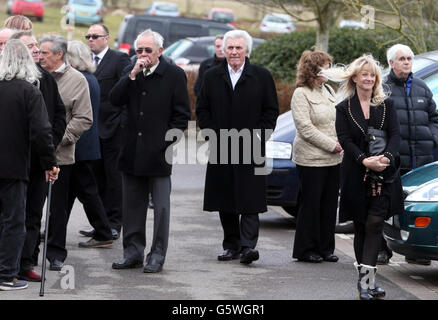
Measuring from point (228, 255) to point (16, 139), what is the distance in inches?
104

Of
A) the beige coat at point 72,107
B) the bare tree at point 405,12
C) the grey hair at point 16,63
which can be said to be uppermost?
the bare tree at point 405,12

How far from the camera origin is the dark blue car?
10.8 meters

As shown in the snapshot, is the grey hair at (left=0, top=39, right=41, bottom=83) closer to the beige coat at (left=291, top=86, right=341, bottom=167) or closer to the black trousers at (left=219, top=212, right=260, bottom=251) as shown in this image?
the black trousers at (left=219, top=212, right=260, bottom=251)

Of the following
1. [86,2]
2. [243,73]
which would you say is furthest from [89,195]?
[86,2]

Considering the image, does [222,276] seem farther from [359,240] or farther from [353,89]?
[353,89]

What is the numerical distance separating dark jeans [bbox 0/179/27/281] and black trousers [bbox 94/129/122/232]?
297 centimetres

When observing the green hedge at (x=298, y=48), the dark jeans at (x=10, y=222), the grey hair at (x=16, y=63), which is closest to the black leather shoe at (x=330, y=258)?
the dark jeans at (x=10, y=222)

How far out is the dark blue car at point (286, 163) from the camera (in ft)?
35.4

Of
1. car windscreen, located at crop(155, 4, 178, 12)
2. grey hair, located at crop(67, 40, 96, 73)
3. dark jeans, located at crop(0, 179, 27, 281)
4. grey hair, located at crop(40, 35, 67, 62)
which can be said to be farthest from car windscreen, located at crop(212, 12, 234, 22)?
dark jeans, located at crop(0, 179, 27, 281)

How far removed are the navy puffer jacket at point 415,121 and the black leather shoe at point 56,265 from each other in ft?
10.6

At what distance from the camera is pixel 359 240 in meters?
8.09

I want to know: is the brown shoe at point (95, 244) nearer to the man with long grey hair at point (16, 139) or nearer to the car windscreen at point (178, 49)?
the man with long grey hair at point (16, 139)

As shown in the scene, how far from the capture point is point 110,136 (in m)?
10.6

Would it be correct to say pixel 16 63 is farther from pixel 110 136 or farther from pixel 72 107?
pixel 110 136
